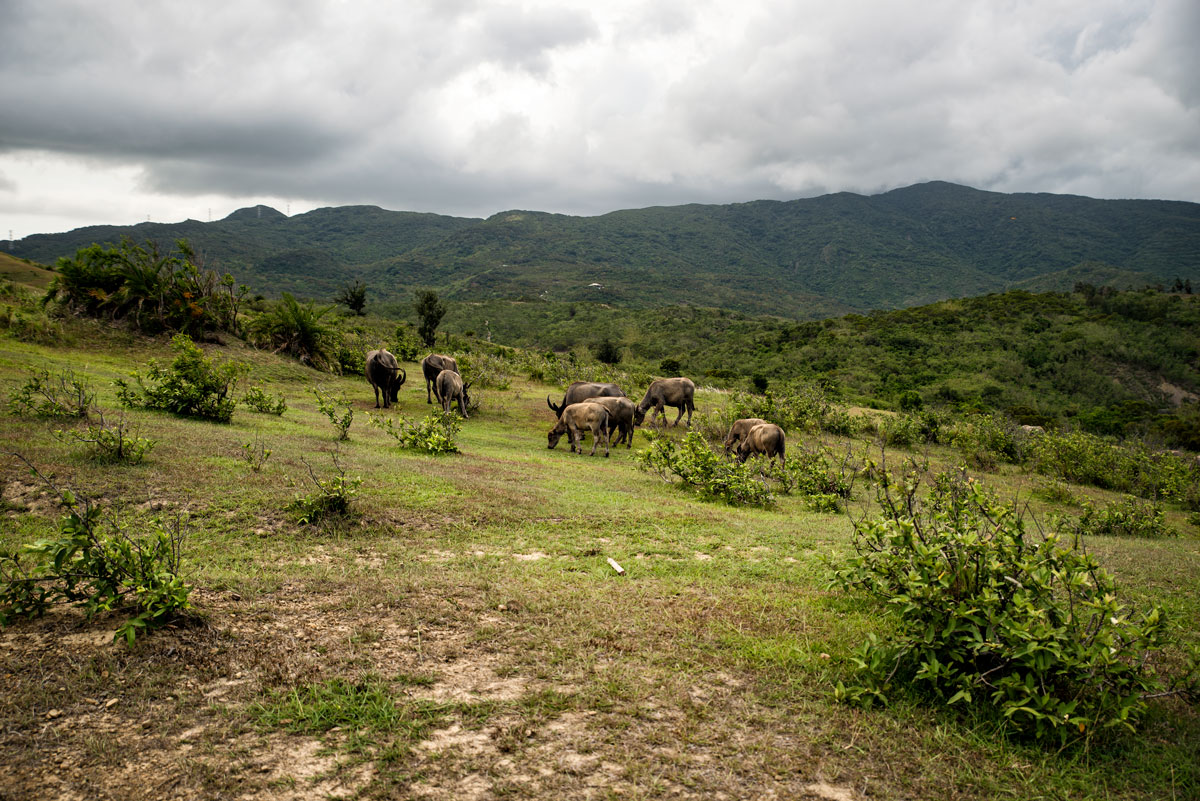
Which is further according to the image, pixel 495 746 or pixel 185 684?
pixel 185 684

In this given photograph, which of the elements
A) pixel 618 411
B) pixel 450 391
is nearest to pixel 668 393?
pixel 618 411

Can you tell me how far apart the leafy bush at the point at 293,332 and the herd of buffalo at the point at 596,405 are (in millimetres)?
4806

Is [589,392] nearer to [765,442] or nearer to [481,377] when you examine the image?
[765,442]

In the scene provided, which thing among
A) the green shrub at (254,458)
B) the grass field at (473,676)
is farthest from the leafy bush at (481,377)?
the grass field at (473,676)

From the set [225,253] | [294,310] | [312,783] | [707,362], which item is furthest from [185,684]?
[225,253]

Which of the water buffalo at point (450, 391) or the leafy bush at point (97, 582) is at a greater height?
the water buffalo at point (450, 391)

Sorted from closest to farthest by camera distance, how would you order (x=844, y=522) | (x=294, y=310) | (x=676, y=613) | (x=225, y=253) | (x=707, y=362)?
(x=676, y=613) → (x=844, y=522) → (x=294, y=310) → (x=707, y=362) → (x=225, y=253)

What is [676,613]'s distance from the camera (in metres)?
5.52

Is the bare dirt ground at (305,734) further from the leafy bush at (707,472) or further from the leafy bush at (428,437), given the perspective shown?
the leafy bush at (428,437)

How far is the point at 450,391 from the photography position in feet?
62.1

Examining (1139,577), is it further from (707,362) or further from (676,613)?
(707,362)

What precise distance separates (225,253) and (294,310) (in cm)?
17281

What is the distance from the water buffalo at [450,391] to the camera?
18859 millimetres

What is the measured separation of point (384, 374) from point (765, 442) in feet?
41.5
